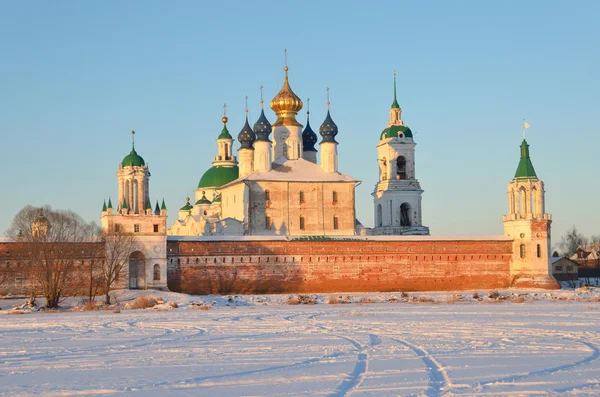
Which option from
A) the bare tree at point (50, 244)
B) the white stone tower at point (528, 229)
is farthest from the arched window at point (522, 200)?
the bare tree at point (50, 244)

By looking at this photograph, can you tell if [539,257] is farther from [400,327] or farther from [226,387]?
[226,387]

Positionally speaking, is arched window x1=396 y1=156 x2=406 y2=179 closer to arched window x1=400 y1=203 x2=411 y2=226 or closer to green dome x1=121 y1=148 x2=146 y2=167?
arched window x1=400 y1=203 x2=411 y2=226

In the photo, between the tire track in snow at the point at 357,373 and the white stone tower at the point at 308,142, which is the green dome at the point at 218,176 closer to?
the white stone tower at the point at 308,142

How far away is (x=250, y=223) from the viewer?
154 feet

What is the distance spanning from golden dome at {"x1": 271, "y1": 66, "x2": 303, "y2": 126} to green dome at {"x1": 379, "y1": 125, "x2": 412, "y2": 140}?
5406 mm

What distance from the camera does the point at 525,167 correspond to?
4691 cm

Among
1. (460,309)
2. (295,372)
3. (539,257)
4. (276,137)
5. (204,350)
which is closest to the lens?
(295,372)

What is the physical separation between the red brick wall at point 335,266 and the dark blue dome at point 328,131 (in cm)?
815

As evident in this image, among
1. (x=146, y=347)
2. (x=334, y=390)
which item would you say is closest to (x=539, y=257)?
(x=146, y=347)

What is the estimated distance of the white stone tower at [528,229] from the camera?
44625 millimetres

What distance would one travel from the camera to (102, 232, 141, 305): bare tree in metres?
37.9

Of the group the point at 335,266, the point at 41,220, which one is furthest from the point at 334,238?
the point at 41,220

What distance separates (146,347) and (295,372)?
430 centimetres

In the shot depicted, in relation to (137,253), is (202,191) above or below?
above
